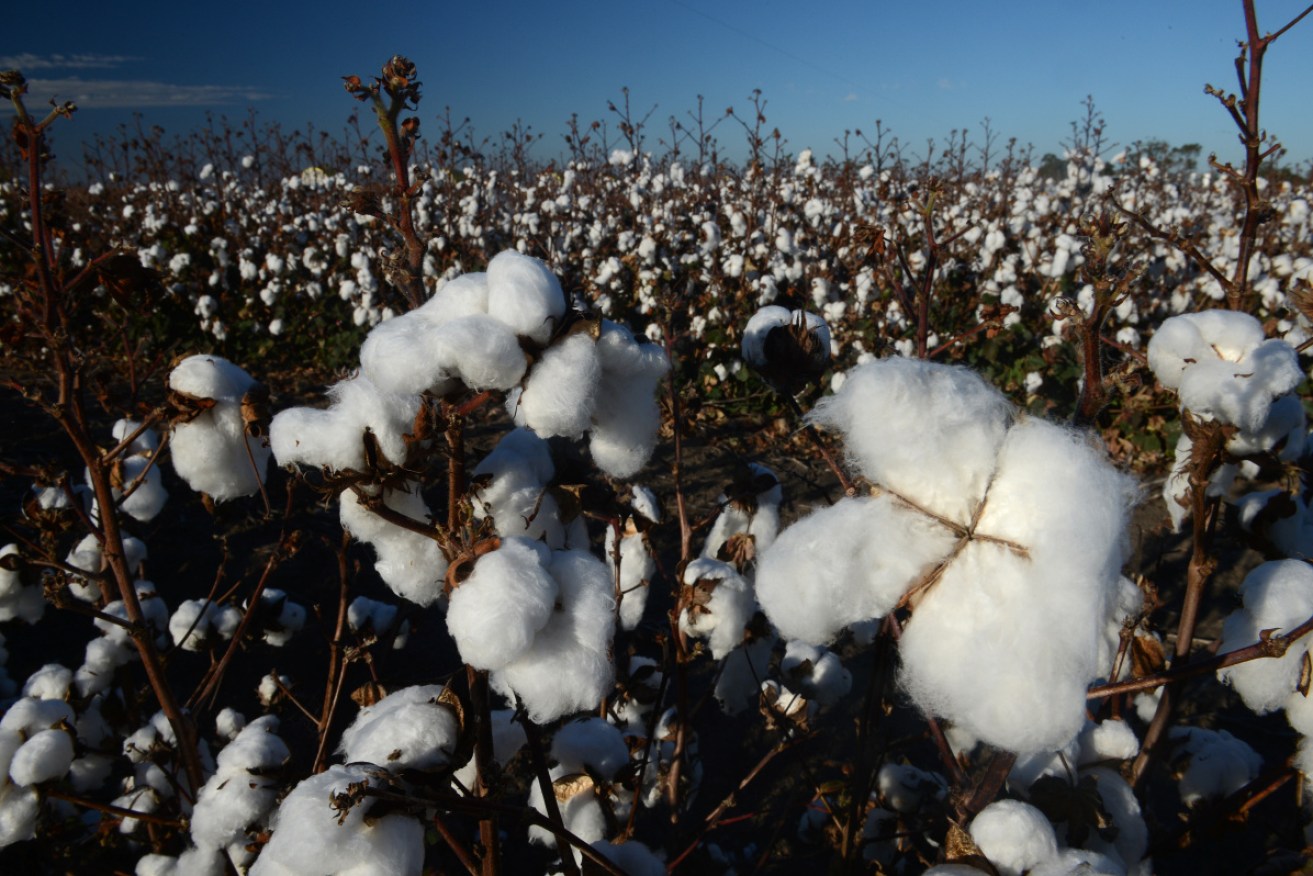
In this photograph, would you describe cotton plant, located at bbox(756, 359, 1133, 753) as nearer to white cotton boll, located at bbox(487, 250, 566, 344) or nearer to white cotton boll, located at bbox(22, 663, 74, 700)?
white cotton boll, located at bbox(487, 250, 566, 344)

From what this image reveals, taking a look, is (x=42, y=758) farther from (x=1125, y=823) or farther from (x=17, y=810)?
(x=1125, y=823)

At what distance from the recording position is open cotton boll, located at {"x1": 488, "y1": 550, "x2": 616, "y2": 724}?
3.17 ft

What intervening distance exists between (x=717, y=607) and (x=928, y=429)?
88cm

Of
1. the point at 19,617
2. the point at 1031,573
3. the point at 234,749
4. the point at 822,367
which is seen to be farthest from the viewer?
the point at 19,617

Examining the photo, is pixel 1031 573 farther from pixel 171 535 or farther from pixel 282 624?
pixel 171 535

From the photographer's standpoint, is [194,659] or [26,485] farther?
[26,485]

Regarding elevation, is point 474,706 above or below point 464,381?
below

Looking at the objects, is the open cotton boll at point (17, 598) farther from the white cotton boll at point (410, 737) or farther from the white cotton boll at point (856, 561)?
the white cotton boll at point (856, 561)

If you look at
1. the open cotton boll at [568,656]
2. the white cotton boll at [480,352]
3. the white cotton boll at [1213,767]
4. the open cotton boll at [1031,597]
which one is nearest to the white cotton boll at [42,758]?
the open cotton boll at [568,656]

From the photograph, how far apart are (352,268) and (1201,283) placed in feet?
29.0

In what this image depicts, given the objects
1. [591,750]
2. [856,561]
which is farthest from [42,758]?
[856,561]

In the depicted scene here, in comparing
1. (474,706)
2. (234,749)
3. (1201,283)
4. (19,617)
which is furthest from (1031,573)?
(1201,283)

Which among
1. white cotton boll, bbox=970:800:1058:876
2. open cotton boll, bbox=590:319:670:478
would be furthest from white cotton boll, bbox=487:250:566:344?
white cotton boll, bbox=970:800:1058:876

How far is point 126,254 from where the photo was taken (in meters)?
1.49
